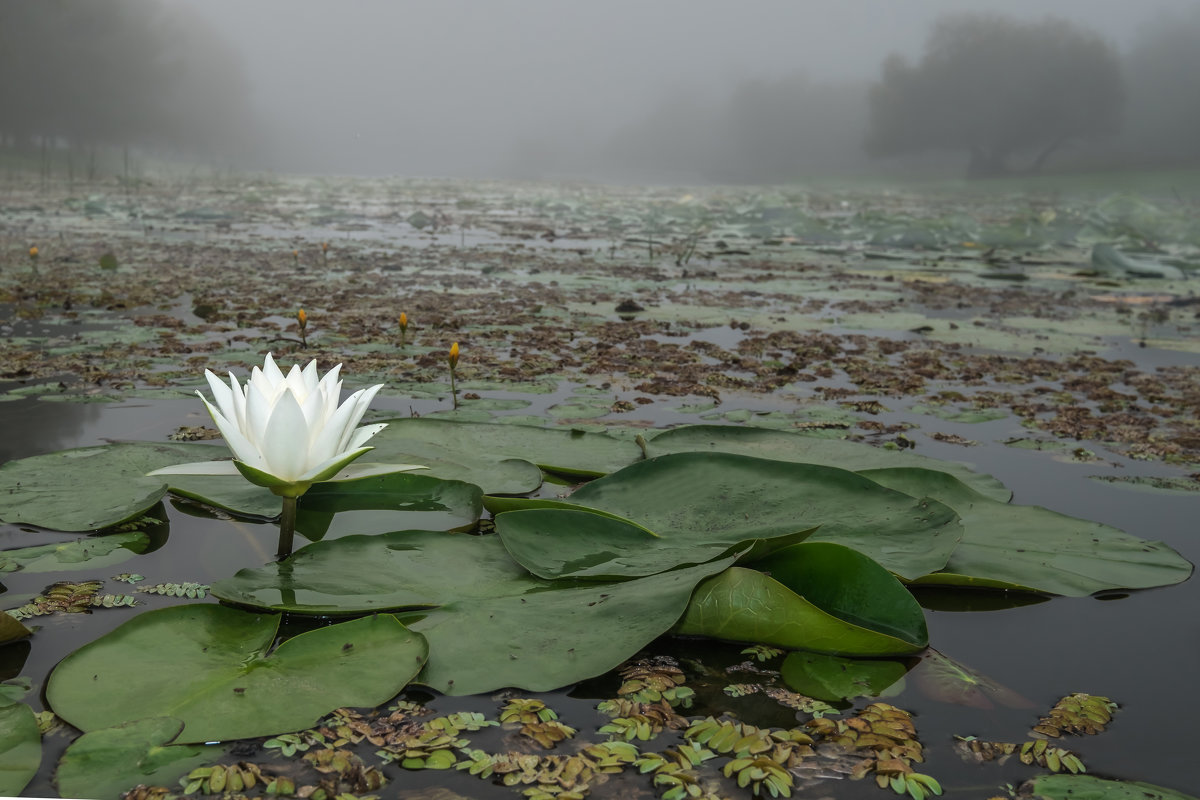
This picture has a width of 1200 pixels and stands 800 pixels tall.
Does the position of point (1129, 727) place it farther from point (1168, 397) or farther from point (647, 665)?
point (1168, 397)

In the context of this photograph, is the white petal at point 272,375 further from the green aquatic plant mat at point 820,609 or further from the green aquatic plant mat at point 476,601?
the green aquatic plant mat at point 820,609

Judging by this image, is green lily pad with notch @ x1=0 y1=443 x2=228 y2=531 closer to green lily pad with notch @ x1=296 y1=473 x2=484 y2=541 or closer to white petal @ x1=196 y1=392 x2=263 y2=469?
green lily pad with notch @ x1=296 y1=473 x2=484 y2=541

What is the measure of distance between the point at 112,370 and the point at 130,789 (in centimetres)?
297

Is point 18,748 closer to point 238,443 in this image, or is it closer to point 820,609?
point 238,443

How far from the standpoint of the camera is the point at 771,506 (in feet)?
6.82

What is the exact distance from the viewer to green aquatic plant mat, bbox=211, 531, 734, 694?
1.49m

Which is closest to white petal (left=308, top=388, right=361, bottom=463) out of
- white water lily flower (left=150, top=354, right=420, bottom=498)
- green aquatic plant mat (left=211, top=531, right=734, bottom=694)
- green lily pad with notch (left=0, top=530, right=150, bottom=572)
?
white water lily flower (left=150, top=354, right=420, bottom=498)

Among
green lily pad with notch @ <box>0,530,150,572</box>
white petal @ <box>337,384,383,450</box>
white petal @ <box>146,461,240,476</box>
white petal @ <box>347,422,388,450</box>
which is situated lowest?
green lily pad with notch @ <box>0,530,150,572</box>

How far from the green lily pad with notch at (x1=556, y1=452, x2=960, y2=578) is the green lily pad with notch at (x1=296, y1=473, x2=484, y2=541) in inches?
11.7

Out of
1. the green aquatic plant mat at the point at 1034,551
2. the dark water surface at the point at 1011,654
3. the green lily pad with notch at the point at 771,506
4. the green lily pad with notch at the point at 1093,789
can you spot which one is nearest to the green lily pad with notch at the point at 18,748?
the dark water surface at the point at 1011,654

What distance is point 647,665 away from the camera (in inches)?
63.3

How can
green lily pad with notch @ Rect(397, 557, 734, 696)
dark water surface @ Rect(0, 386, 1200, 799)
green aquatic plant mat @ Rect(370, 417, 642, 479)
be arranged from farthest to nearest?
green aquatic plant mat @ Rect(370, 417, 642, 479)
green lily pad with notch @ Rect(397, 557, 734, 696)
dark water surface @ Rect(0, 386, 1200, 799)

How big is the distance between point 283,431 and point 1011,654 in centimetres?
150

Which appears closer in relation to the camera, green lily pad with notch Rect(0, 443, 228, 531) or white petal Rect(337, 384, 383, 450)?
white petal Rect(337, 384, 383, 450)
